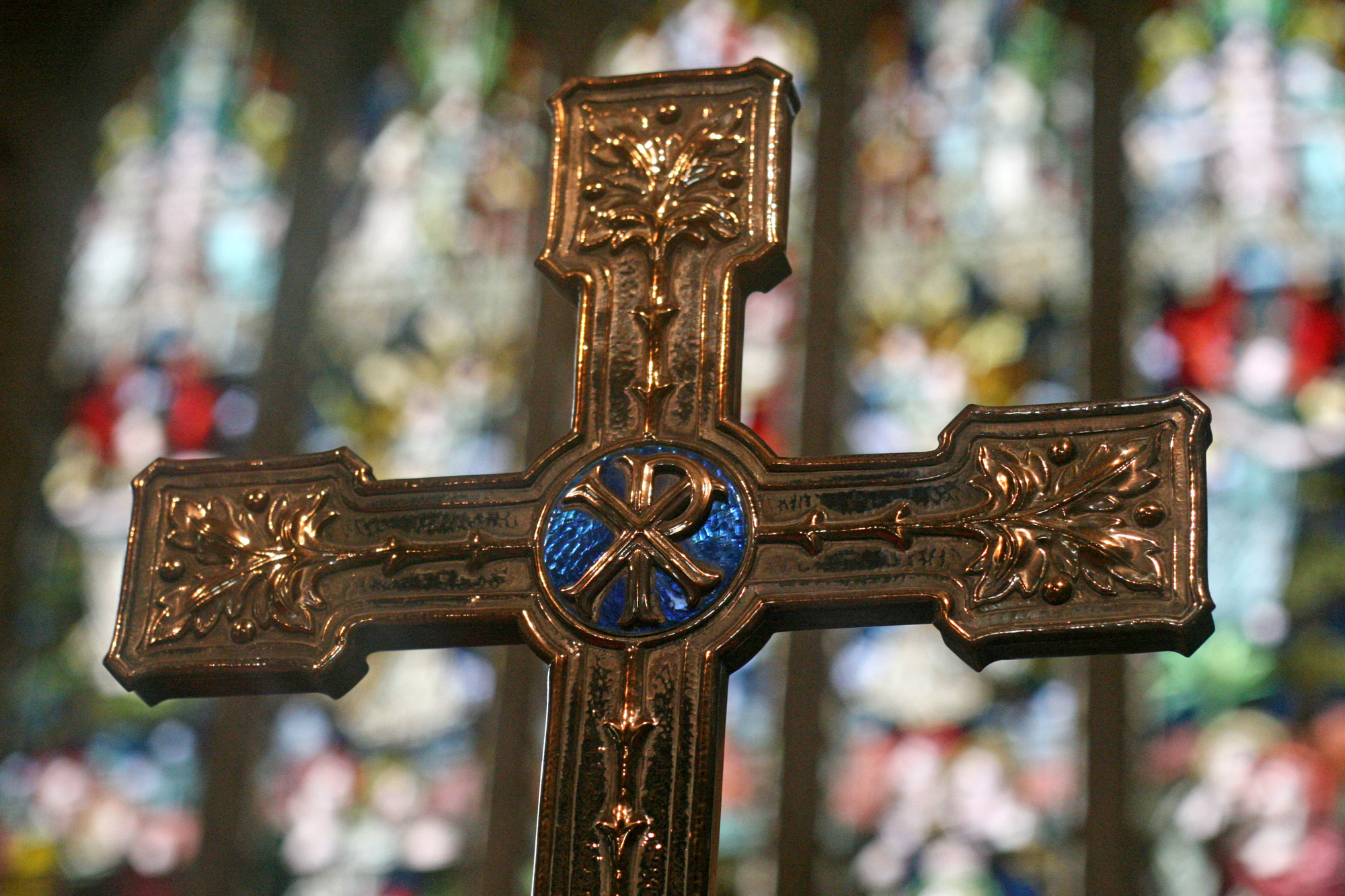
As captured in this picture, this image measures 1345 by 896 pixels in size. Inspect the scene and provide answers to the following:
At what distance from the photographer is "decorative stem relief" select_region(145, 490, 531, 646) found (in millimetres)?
2305

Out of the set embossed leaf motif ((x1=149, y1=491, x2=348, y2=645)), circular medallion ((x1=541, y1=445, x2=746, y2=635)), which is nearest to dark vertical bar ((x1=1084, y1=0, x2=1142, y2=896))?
circular medallion ((x1=541, y1=445, x2=746, y2=635))

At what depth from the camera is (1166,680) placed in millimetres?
4191

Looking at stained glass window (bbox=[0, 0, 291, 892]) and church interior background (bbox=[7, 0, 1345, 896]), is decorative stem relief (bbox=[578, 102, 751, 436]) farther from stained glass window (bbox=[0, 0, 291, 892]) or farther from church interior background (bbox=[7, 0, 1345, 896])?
stained glass window (bbox=[0, 0, 291, 892])

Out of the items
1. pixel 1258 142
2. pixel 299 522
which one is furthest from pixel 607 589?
pixel 1258 142

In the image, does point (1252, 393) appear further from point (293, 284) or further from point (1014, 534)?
point (1014, 534)

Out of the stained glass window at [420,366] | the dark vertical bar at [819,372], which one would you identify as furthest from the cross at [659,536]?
the stained glass window at [420,366]

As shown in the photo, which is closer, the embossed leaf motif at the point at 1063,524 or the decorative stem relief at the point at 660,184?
the embossed leaf motif at the point at 1063,524

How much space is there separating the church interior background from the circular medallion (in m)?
1.97

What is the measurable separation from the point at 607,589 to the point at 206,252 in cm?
337

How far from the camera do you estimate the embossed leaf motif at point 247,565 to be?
2.32 m

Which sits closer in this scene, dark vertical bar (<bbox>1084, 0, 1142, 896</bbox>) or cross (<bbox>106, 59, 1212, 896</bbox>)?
cross (<bbox>106, 59, 1212, 896</bbox>)

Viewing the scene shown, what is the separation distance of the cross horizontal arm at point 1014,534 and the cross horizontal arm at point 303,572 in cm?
26

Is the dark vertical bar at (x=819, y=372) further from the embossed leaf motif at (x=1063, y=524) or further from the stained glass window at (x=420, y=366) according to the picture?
the embossed leaf motif at (x=1063, y=524)

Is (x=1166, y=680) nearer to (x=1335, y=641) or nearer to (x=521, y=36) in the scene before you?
(x=1335, y=641)
